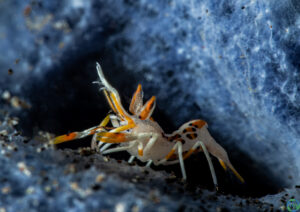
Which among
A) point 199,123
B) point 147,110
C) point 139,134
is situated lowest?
point 199,123

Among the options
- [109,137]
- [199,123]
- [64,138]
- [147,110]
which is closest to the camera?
[64,138]

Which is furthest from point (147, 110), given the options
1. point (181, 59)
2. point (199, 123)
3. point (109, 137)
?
point (181, 59)

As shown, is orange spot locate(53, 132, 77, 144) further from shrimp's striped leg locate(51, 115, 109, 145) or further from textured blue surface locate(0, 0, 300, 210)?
textured blue surface locate(0, 0, 300, 210)

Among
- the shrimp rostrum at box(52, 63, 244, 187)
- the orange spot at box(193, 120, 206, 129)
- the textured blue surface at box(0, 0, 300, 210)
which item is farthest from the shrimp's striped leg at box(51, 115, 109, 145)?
the orange spot at box(193, 120, 206, 129)

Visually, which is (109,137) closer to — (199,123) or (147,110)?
(147,110)

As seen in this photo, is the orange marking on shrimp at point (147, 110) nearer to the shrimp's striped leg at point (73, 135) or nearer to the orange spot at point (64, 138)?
the shrimp's striped leg at point (73, 135)

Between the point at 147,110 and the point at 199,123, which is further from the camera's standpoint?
the point at 199,123

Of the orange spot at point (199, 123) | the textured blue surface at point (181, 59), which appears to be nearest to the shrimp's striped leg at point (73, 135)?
the textured blue surface at point (181, 59)

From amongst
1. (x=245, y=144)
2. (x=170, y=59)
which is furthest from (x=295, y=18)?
(x=245, y=144)

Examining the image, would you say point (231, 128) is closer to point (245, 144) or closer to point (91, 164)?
point (245, 144)
